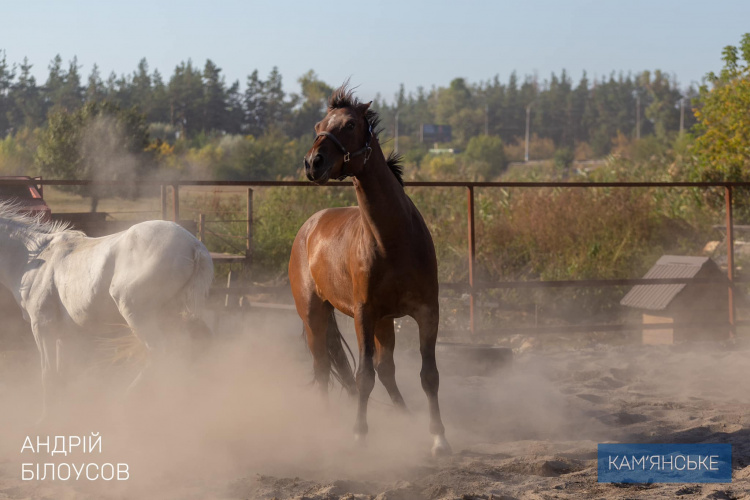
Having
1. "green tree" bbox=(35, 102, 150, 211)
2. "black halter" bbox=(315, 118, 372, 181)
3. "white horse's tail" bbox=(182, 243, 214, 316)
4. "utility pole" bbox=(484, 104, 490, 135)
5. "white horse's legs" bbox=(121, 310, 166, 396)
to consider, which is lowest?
"white horse's legs" bbox=(121, 310, 166, 396)

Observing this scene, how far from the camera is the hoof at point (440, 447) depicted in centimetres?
370

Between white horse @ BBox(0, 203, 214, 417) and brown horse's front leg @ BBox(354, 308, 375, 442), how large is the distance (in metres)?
0.99

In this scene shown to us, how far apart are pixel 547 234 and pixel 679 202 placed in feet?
12.9

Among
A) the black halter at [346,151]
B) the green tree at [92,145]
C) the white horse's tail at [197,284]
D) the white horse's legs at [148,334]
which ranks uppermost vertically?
the green tree at [92,145]

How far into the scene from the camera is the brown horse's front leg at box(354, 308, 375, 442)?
3.81 metres

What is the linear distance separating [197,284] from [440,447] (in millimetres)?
1663

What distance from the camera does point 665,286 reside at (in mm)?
8070

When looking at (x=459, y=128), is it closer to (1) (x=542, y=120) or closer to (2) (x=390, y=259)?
(1) (x=542, y=120)

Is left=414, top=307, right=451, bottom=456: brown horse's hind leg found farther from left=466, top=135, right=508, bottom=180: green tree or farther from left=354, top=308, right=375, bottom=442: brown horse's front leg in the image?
left=466, top=135, right=508, bottom=180: green tree

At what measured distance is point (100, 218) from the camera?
21.0ft

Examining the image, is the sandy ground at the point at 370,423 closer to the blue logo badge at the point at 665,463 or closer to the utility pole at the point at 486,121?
the blue logo badge at the point at 665,463

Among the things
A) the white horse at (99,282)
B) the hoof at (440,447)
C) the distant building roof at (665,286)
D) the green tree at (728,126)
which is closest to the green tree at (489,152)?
the green tree at (728,126)

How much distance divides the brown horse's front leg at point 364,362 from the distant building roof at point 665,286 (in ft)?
16.4

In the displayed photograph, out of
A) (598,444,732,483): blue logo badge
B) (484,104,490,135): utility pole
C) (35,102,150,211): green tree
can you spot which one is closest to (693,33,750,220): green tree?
(598,444,732,483): blue logo badge
